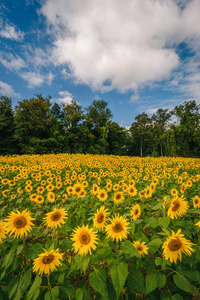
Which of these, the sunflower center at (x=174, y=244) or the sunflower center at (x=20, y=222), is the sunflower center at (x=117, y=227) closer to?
the sunflower center at (x=174, y=244)

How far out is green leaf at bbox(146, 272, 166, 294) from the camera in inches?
51.8

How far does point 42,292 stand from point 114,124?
46480mm

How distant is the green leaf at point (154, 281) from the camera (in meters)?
1.32

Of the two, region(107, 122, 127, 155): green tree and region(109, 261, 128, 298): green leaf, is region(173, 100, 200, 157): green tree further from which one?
region(109, 261, 128, 298): green leaf

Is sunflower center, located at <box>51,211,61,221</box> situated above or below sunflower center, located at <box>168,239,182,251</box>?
above

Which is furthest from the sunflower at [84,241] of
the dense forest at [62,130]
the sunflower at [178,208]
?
the dense forest at [62,130]

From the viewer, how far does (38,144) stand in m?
28.2

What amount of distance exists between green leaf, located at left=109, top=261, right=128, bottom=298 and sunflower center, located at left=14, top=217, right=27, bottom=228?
1160mm

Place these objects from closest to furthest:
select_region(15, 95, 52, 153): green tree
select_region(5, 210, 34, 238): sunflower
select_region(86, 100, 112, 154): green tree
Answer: select_region(5, 210, 34, 238): sunflower → select_region(15, 95, 52, 153): green tree → select_region(86, 100, 112, 154): green tree

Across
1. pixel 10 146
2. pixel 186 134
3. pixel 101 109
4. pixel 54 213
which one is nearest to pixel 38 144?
pixel 10 146

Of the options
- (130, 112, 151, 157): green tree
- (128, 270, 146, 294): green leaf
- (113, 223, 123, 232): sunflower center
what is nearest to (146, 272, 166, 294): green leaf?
(128, 270, 146, 294): green leaf

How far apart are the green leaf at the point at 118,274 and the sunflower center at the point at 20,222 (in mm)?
1160

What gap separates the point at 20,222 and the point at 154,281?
1623mm

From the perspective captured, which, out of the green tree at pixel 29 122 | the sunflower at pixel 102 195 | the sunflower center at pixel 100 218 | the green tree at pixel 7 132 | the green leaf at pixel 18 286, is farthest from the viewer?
the green tree at pixel 29 122
